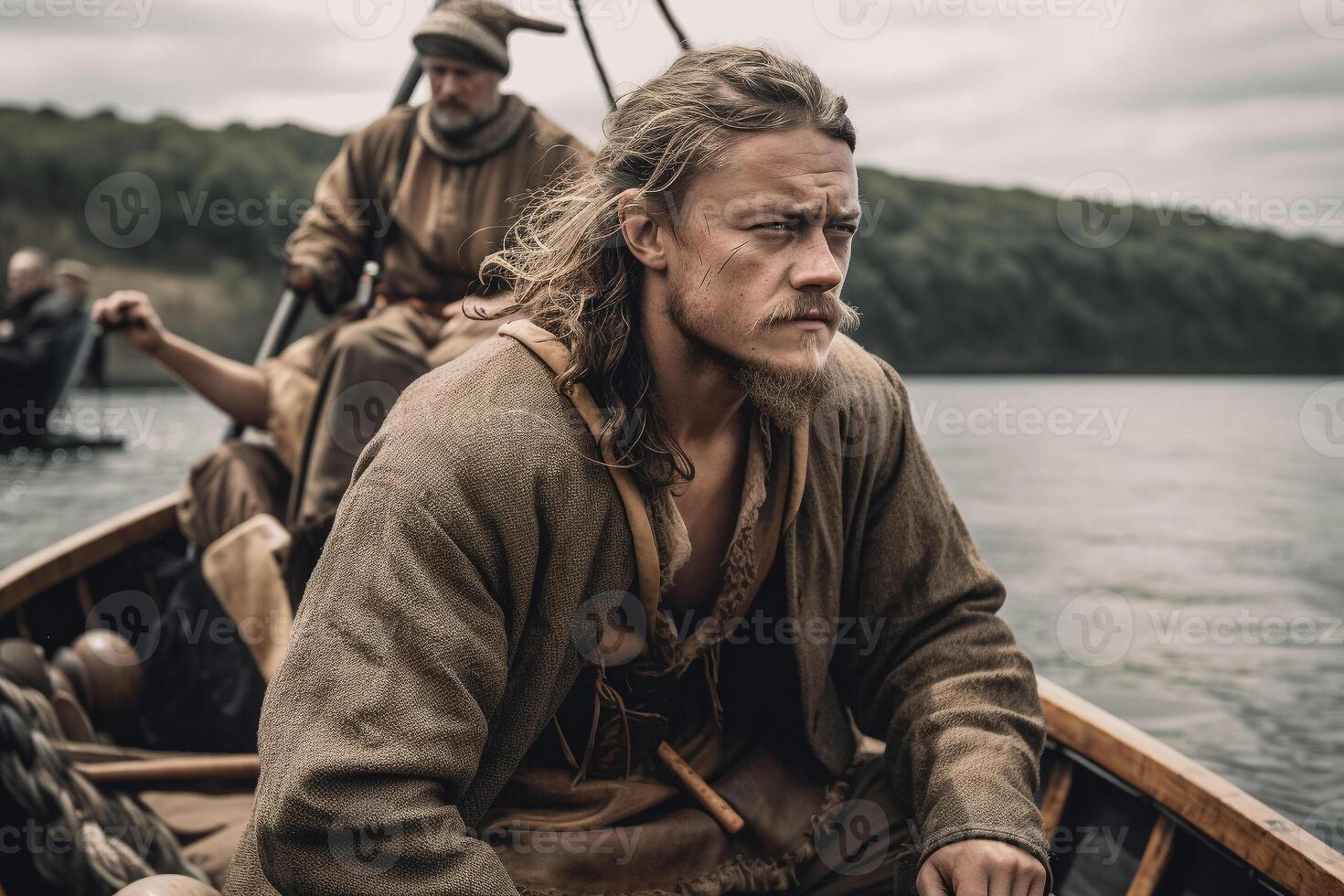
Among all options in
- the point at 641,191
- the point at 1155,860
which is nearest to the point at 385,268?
the point at 641,191

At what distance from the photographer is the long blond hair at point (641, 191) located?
1.61 meters

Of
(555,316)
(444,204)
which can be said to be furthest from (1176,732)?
(555,316)

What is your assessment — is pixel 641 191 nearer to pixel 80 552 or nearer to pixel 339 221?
pixel 339 221

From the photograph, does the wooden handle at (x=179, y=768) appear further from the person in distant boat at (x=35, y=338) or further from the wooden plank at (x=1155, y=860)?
the person in distant boat at (x=35, y=338)

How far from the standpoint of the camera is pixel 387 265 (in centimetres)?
354

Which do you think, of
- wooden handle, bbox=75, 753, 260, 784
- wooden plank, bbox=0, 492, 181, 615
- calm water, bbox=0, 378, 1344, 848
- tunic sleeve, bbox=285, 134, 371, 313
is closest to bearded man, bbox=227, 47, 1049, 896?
wooden handle, bbox=75, 753, 260, 784

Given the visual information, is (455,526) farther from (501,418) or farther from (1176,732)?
(1176,732)

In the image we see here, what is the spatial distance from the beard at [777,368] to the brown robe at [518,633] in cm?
16

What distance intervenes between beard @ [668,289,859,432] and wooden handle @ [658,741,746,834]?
1.69ft

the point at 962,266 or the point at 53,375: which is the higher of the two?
the point at 53,375

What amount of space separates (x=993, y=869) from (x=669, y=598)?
0.57 meters

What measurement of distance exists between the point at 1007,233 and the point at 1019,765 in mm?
55520

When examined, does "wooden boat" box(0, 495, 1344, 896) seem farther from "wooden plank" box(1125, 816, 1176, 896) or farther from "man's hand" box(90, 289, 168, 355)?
"man's hand" box(90, 289, 168, 355)

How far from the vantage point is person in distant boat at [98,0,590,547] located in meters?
3.13
